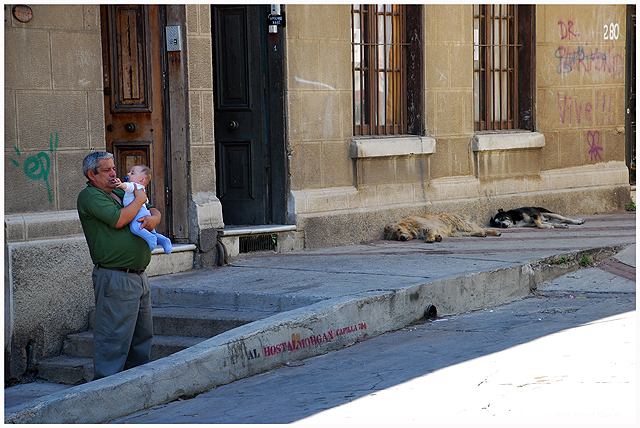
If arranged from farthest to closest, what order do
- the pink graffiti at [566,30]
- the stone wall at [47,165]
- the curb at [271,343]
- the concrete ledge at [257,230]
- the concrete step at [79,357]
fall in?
the pink graffiti at [566,30] < the concrete ledge at [257,230] < the stone wall at [47,165] < the concrete step at [79,357] < the curb at [271,343]

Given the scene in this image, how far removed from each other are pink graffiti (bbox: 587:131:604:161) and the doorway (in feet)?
20.2

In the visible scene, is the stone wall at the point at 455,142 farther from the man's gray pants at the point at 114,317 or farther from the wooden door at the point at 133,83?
the man's gray pants at the point at 114,317

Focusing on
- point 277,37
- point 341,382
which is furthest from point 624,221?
point 341,382

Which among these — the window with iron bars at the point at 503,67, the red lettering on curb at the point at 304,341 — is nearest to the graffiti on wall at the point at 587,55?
the window with iron bars at the point at 503,67

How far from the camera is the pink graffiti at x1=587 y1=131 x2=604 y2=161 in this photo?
533 inches

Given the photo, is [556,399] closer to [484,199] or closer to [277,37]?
[277,37]

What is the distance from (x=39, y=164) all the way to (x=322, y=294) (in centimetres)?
278

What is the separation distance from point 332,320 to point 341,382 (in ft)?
3.29

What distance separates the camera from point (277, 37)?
9.71 metres

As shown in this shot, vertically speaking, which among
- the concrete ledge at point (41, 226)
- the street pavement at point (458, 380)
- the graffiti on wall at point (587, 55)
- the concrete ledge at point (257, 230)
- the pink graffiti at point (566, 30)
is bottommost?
the street pavement at point (458, 380)

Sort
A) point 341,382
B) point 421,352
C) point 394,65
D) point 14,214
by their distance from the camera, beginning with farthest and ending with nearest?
point 394,65 → point 14,214 → point 421,352 → point 341,382

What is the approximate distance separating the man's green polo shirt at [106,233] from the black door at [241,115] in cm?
413

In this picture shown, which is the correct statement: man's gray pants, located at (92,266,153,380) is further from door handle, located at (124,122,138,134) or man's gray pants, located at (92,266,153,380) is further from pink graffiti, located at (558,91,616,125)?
pink graffiti, located at (558,91,616,125)

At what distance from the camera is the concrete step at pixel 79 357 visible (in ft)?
22.7
